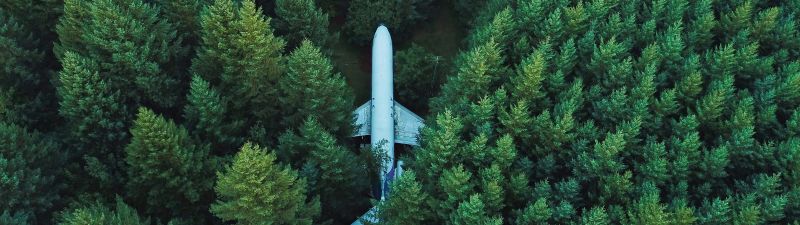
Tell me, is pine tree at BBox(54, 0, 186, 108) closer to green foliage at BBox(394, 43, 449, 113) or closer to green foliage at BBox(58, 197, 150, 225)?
green foliage at BBox(58, 197, 150, 225)

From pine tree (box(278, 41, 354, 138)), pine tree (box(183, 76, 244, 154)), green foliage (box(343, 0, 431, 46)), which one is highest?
green foliage (box(343, 0, 431, 46))

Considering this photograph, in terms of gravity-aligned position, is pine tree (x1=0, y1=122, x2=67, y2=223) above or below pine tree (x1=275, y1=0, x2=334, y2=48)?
below

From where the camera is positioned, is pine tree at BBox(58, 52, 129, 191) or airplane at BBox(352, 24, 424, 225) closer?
pine tree at BBox(58, 52, 129, 191)

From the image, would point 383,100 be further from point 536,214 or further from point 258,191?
point 258,191

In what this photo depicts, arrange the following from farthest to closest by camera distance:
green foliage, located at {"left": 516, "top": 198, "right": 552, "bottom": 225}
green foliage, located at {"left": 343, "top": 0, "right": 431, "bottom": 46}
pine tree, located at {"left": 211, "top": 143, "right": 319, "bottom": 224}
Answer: green foliage, located at {"left": 343, "top": 0, "right": 431, "bottom": 46}
green foliage, located at {"left": 516, "top": 198, "right": 552, "bottom": 225}
pine tree, located at {"left": 211, "top": 143, "right": 319, "bottom": 224}

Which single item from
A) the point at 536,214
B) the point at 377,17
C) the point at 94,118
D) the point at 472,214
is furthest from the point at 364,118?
the point at 536,214

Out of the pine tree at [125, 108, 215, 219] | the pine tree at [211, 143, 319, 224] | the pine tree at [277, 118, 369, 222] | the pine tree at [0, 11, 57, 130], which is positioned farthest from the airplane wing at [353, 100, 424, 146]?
the pine tree at [0, 11, 57, 130]

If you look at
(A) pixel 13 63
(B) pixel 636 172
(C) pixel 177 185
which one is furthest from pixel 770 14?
(A) pixel 13 63

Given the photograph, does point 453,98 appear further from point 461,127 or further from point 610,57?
point 610,57
